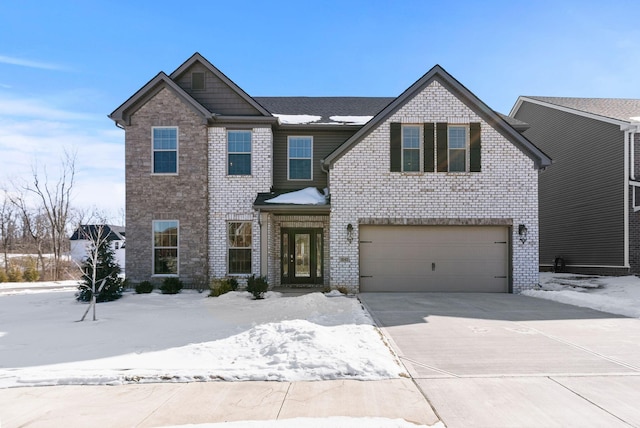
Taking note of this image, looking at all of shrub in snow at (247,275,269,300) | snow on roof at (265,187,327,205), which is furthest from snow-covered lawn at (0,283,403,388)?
snow on roof at (265,187,327,205)

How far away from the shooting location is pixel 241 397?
4.82 metres

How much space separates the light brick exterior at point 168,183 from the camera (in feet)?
45.9

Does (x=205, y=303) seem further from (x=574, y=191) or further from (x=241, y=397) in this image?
(x=574, y=191)

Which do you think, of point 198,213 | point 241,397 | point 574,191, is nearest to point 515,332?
point 241,397

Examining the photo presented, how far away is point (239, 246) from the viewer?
14.2 m

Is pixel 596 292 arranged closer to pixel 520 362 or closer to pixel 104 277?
pixel 520 362

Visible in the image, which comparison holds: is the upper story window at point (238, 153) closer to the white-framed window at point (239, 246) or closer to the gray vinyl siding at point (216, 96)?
the gray vinyl siding at point (216, 96)

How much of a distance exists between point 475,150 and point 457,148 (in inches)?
23.1

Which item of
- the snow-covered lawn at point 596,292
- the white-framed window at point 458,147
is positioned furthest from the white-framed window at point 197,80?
the snow-covered lawn at point 596,292

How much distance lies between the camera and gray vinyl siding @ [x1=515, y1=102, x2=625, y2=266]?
639 inches

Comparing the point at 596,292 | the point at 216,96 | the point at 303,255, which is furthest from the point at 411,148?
the point at 596,292

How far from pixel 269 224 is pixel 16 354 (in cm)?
847

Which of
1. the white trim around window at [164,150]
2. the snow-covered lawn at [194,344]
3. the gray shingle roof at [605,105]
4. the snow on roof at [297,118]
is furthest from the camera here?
the gray shingle roof at [605,105]

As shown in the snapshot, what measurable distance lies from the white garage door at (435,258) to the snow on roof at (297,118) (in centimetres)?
467
